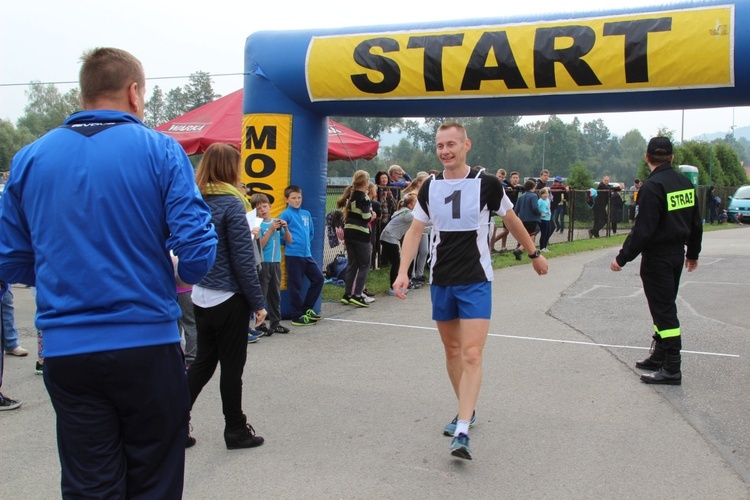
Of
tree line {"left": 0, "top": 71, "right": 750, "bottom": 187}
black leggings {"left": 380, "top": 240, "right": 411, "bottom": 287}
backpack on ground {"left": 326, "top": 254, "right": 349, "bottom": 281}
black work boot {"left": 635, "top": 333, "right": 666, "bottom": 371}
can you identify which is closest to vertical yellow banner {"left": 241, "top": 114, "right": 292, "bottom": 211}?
black leggings {"left": 380, "top": 240, "right": 411, "bottom": 287}

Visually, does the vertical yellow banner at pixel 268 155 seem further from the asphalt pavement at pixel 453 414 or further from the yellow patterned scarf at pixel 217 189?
the yellow patterned scarf at pixel 217 189

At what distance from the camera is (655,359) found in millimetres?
6172

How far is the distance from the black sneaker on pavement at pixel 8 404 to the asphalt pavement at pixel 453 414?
49 millimetres

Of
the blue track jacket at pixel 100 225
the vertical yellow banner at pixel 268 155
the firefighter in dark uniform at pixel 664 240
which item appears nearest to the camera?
the blue track jacket at pixel 100 225

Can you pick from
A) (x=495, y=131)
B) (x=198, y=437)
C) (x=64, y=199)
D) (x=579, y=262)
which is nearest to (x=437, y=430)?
(x=198, y=437)

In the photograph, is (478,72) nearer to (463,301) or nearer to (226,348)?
(463,301)

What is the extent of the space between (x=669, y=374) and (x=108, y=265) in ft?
16.2

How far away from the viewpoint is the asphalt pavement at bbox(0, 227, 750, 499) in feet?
12.8

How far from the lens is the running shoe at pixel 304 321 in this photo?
838cm

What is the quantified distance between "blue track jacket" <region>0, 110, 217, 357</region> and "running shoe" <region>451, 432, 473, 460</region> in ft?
7.34

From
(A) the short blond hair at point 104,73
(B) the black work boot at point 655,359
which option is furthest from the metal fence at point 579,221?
(A) the short blond hair at point 104,73

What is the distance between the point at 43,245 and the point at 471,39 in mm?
5543

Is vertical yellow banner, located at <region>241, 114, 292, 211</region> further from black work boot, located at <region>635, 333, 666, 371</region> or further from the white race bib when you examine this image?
black work boot, located at <region>635, 333, 666, 371</region>

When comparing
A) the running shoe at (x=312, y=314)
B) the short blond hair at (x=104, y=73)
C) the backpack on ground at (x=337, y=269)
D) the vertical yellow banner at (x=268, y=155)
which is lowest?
the running shoe at (x=312, y=314)
